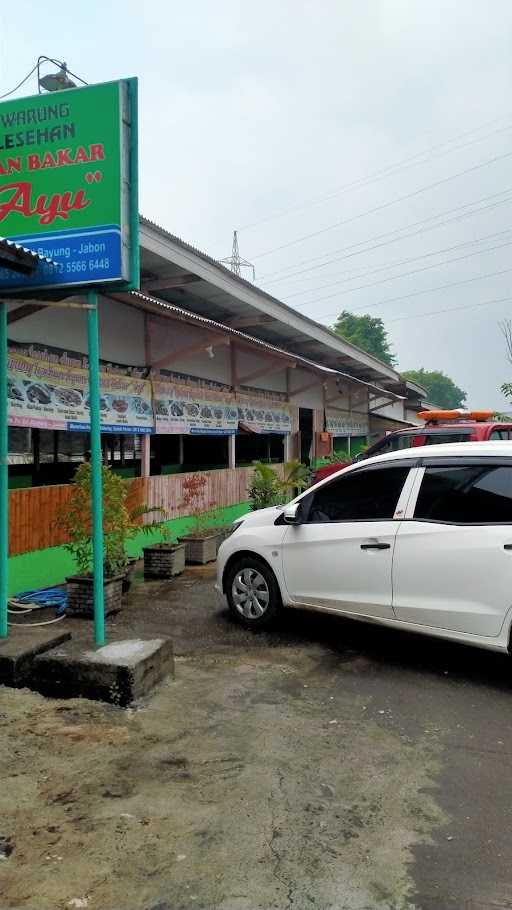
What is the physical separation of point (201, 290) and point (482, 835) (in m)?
9.41

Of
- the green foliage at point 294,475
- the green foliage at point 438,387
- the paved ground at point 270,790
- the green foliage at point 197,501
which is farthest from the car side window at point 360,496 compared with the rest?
the green foliage at point 438,387

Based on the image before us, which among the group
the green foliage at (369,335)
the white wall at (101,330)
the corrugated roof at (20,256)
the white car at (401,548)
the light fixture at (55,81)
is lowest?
the white car at (401,548)

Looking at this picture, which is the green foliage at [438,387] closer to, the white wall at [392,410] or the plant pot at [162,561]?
the white wall at [392,410]

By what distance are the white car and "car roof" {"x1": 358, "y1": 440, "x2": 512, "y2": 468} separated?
10mm

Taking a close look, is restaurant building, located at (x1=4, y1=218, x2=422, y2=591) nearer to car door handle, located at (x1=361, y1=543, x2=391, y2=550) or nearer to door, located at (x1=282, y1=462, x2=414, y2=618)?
door, located at (x1=282, y1=462, x2=414, y2=618)

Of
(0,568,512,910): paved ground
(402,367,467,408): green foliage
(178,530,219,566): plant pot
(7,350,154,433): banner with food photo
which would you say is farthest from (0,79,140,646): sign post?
(402,367,467,408): green foliage

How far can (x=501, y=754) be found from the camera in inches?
144

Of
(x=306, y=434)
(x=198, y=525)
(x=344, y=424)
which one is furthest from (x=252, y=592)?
(x=344, y=424)

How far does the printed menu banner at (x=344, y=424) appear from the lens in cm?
1964

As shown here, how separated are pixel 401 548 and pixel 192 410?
6482mm

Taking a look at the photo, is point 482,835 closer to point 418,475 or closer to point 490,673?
point 490,673

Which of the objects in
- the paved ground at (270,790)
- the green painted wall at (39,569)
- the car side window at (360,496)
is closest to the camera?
the paved ground at (270,790)

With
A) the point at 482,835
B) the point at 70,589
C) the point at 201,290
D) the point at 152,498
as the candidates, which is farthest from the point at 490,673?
the point at 201,290

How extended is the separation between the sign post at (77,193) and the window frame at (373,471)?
6.04 ft
